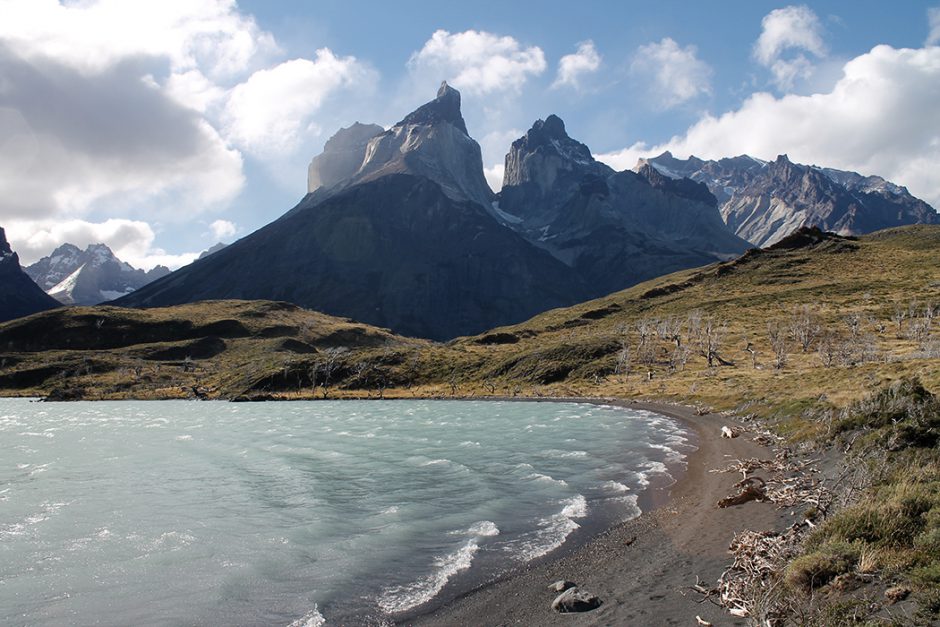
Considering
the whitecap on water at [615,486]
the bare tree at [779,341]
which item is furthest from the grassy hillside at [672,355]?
the whitecap on water at [615,486]

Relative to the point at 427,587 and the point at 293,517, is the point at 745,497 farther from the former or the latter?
the point at 293,517

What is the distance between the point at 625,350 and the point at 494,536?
312 feet

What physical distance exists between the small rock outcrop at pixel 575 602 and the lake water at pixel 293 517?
10.2 ft

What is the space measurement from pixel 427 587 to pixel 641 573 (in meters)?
6.03

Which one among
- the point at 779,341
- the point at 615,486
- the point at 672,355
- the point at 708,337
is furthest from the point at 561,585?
the point at 708,337

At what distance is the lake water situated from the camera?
15312mm

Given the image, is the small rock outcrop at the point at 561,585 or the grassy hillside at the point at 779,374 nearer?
the grassy hillside at the point at 779,374

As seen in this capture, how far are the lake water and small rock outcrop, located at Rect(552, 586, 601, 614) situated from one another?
10.2 feet

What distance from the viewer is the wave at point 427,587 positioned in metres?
14.6

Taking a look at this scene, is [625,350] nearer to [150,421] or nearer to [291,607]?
[150,421]

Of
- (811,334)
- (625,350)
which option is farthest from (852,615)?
(811,334)

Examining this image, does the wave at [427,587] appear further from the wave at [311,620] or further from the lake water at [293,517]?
the wave at [311,620]

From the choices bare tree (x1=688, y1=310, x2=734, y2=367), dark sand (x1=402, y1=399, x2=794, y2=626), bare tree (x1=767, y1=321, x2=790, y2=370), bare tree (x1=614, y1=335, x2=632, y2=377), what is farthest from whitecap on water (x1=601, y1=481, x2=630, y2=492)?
bare tree (x1=614, y1=335, x2=632, y2=377)

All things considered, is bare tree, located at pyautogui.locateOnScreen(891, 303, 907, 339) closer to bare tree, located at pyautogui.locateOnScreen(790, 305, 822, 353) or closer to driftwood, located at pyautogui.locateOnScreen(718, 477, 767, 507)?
bare tree, located at pyautogui.locateOnScreen(790, 305, 822, 353)
